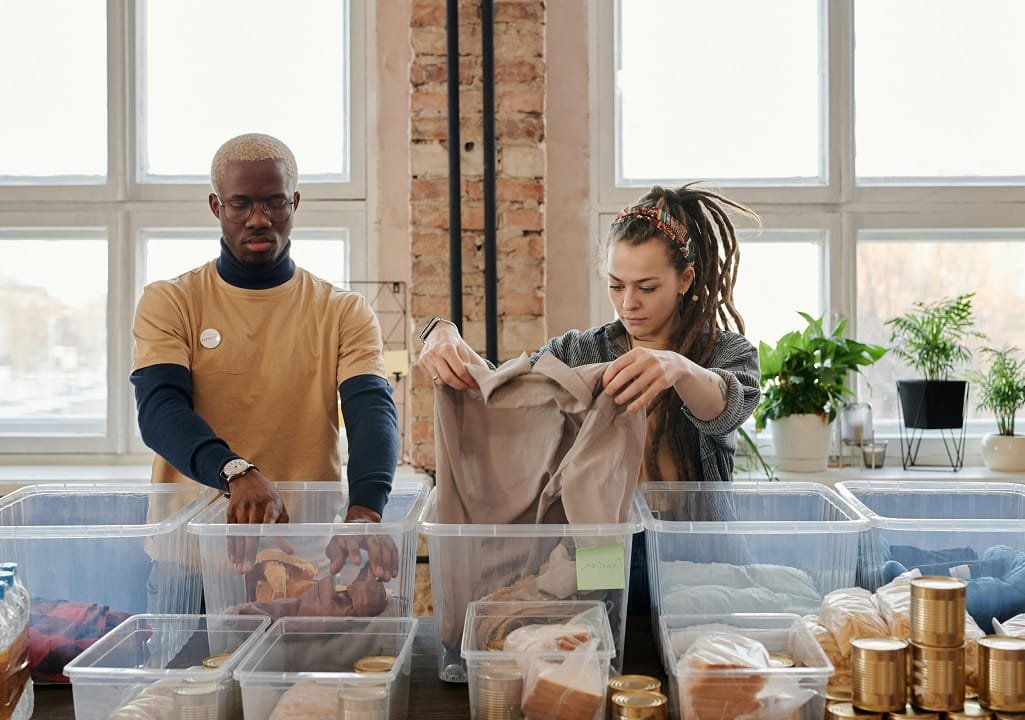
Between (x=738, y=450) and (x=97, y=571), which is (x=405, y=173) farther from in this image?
(x=97, y=571)

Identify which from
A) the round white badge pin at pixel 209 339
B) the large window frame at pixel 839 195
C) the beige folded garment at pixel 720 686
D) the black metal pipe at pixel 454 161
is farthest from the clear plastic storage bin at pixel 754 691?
the large window frame at pixel 839 195

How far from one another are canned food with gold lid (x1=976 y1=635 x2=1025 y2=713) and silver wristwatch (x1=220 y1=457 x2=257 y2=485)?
3.44 feet

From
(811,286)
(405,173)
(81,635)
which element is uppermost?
(405,173)

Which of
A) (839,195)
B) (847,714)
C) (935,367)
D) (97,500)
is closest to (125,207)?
(97,500)

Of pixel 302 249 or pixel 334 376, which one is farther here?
pixel 302 249

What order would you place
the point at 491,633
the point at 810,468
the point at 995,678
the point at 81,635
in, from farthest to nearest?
the point at 810,468, the point at 81,635, the point at 491,633, the point at 995,678

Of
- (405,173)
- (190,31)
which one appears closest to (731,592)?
(405,173)

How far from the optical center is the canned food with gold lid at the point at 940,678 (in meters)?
1.12

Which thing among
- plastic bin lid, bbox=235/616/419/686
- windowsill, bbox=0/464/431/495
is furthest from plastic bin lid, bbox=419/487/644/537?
windowsill, bbox=0/464/431/495

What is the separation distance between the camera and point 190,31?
11.7 feet

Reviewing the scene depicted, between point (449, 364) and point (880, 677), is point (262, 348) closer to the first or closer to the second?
point (449, 364)

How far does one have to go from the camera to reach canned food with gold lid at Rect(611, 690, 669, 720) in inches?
43.3

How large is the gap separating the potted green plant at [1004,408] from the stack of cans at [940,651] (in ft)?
8.21

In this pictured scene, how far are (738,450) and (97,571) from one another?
7.96 feet
